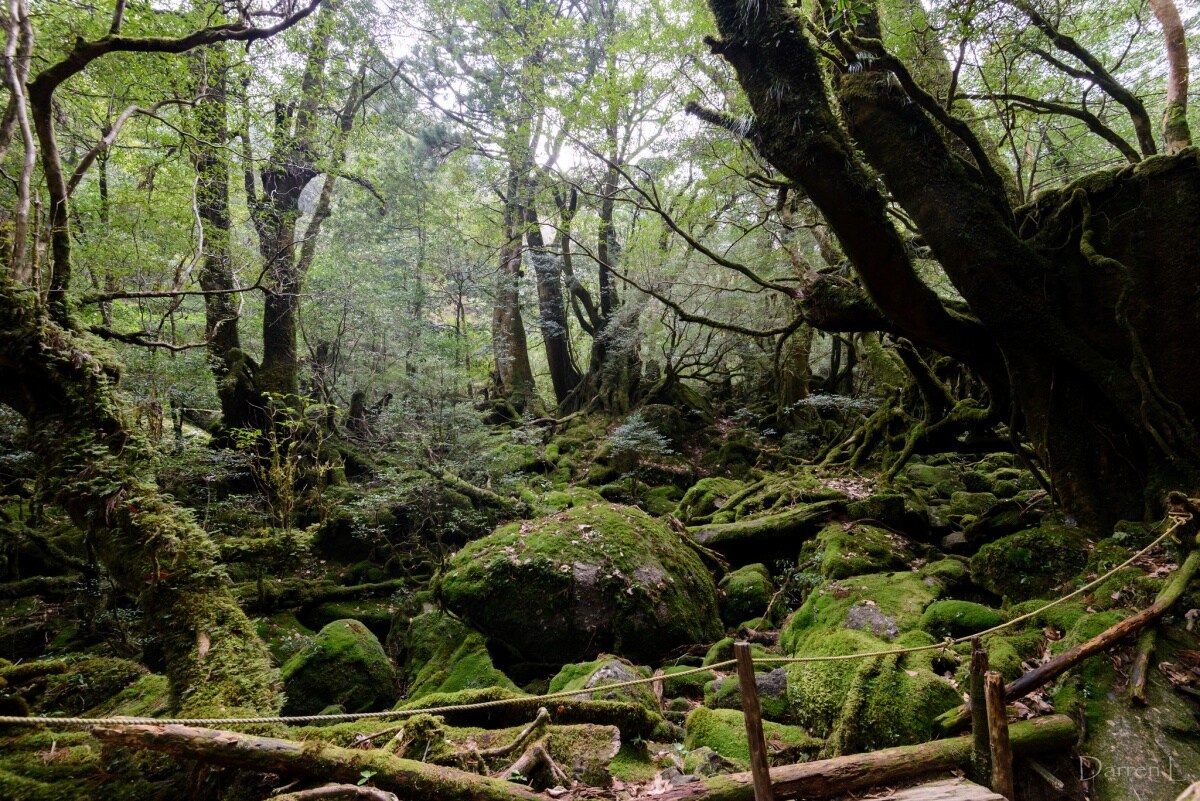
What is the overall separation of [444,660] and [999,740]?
4841 millimetres

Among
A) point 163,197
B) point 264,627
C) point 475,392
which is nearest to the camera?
point 264,627

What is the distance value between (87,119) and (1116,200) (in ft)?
45.5

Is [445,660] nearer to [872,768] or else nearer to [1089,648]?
[872,768]

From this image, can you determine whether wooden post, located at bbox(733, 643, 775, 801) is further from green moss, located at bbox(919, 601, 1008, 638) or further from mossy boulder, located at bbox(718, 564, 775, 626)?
mossy boulder, located at bbox(718, 564, 775, 626)

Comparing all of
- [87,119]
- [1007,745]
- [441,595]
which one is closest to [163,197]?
[87,119]

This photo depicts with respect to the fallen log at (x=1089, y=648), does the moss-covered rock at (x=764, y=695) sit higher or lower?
lower

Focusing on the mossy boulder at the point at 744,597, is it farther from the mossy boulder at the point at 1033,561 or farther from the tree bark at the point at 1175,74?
the tree bark at the point at 1175,74

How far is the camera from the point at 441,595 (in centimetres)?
614

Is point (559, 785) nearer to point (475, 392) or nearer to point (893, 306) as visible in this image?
point (893, 306)

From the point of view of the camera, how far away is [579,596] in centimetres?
575

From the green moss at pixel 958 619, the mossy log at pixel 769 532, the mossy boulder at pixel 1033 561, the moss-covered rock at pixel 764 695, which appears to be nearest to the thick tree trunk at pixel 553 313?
the mossy log at pixel 769 532

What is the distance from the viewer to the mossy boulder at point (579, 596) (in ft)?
18.5

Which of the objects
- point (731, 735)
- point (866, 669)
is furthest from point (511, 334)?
point (866, 669)

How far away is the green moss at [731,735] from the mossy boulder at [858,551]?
255 centimetres
